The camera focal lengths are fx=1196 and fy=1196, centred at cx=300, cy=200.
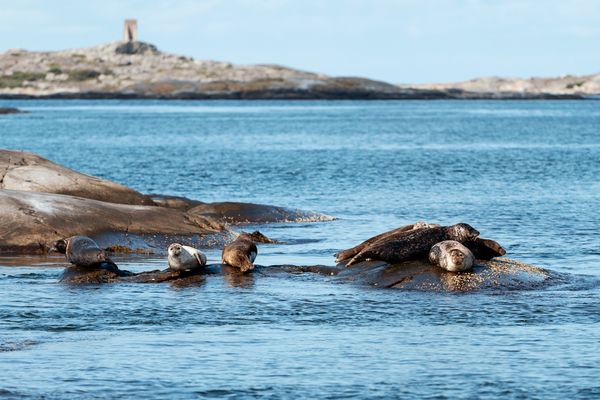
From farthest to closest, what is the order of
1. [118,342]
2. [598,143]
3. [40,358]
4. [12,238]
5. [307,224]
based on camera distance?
[598,143]
[307,224]
[12,238]
[118,342]
[40,358]

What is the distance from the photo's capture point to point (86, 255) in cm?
2128

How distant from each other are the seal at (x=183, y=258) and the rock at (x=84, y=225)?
166 inches

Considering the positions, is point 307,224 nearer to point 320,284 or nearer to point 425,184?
point 320,284

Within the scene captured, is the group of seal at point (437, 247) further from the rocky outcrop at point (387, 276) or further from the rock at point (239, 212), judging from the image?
the rock at point (239, 212)

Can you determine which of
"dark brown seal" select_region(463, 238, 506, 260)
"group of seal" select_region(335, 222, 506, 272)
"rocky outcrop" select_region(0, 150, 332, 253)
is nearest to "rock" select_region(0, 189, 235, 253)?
"rocky outcrop" select_region(0, 150, 332, 253)

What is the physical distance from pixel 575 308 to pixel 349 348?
444 cm

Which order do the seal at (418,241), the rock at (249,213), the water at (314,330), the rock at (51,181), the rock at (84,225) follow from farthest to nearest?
1. the rock at (249,213)
2. the rock at (51,181)
3. the rock at (84,225)
4. the seal at (418,241)
5. the water at (314,330)

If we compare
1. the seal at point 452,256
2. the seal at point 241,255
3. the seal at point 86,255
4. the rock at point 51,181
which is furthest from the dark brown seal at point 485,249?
the rock at point 51,181

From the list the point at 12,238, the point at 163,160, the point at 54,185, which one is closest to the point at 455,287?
the point at 12,238

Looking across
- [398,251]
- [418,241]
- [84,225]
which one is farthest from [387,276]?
[84,225]

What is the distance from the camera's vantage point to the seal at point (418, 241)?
20.6 m

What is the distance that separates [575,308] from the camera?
18.4m

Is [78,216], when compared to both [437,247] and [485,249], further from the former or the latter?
[485,249]

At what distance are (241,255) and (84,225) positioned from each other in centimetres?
494
